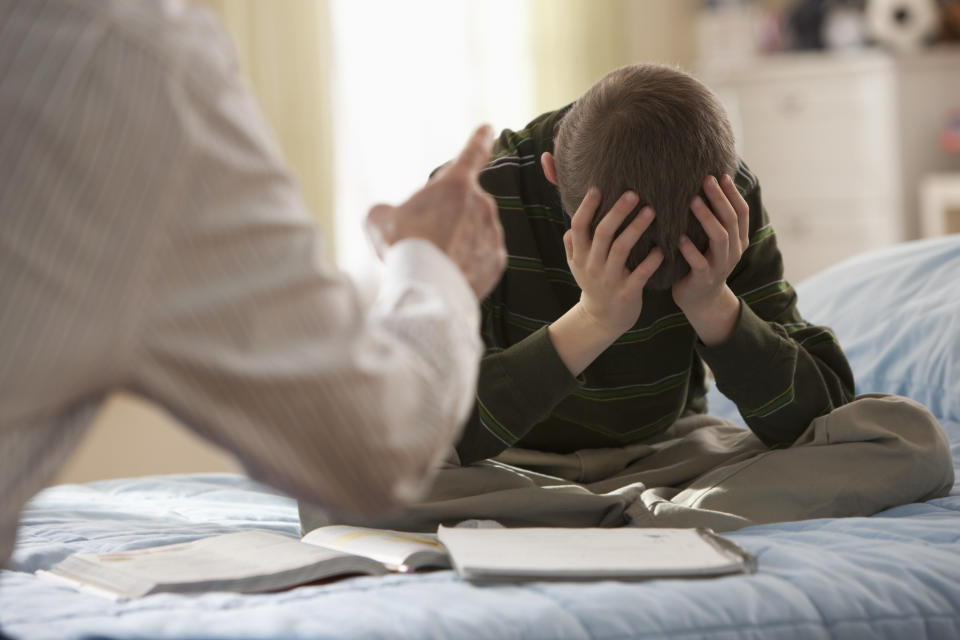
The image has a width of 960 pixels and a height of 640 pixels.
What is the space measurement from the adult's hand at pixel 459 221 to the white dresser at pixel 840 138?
3.10 meters

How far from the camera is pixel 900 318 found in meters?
1.68

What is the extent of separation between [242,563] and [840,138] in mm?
3366

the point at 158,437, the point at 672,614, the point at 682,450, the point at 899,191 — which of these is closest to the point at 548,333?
the point at 682,450

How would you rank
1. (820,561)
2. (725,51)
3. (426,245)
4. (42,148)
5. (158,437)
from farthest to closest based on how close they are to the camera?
(725,51), (158,437), (820,561), (426,245), (42,148)

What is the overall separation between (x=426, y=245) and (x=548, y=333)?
1.39 feet

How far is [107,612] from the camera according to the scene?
0.87 meters

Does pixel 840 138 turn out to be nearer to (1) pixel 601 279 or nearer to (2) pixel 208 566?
(1) pixel 601 279

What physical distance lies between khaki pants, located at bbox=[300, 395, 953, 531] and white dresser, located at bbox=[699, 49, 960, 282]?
2677mm

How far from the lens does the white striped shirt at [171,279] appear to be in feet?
1.91

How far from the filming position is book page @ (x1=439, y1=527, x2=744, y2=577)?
917mm

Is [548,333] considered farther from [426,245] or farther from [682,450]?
[426,245]

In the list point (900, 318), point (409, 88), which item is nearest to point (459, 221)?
point (900, 318)

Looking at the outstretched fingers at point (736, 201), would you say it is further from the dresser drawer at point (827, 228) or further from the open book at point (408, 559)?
the dresser drawer at point (827, 228)

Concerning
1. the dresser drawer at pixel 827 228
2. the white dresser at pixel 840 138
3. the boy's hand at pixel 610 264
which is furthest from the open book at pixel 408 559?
the dresser drawer at pixel 827 228
